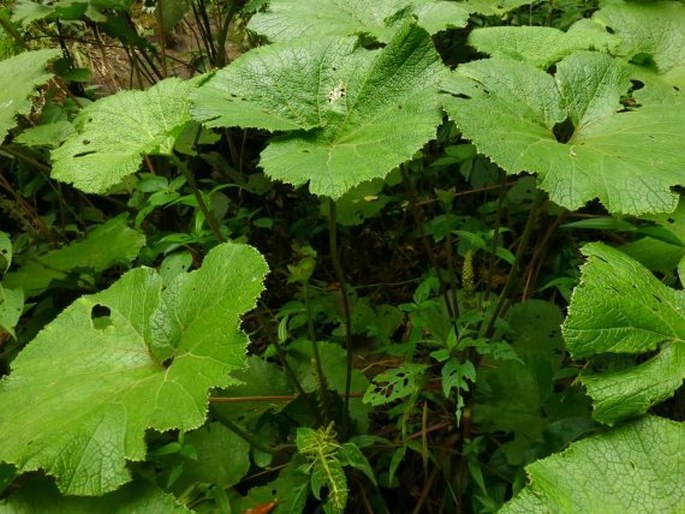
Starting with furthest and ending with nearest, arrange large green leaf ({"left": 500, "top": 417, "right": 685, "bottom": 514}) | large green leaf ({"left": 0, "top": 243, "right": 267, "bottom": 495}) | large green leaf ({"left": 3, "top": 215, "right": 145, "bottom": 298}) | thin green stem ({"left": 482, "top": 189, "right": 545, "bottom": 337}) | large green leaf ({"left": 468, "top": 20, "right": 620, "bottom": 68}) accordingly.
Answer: large green leaf ({"left": 3, "top": 215, "right": 145, "bottom": 298})
large green leaf ({"left": 468, "top": 20, "right": 620, "bottom": 68})
thin green stem ({"left": 482, "top": 189, "right": 545, "bottom": 337})
large green leaf ({"left": 0, "top": 243, "right": 267, "bottom": 495})
large green leaf ({"left": 500, "top": 417, "right": 685, "bottom": 514})

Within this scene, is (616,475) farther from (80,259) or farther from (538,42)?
(80,259)

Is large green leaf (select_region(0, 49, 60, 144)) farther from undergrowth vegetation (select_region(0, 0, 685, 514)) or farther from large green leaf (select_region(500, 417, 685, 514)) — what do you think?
large green leaf (select_region(500, 417, 685, 514))

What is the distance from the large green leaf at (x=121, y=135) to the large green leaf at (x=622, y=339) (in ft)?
2.92

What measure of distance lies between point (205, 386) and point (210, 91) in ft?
2.11

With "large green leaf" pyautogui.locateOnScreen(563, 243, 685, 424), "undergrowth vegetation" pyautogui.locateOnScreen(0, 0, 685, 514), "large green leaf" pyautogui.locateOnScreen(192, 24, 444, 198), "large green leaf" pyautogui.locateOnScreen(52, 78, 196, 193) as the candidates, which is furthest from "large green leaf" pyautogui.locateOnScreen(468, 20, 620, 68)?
"large green leaf" pyautogui.locateOnScreen(52, 78, 196, 193)

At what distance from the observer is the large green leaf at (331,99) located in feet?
3.78

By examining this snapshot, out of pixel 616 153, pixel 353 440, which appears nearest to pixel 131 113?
pixel 353 440

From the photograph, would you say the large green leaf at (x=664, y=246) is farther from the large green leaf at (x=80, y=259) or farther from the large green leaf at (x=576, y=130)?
the large green leaf at (x=80, y=259)

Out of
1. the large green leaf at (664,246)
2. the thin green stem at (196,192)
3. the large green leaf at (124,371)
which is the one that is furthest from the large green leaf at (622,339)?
the thin green stem at (196,192)

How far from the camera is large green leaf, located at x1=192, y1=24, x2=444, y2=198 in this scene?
1.15 m

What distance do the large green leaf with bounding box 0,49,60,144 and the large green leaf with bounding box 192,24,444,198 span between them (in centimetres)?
65

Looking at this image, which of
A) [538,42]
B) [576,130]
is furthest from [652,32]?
[576,130]

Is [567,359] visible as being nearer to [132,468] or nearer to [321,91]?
[321,91]

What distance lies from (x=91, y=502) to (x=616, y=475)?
0.99 meters
